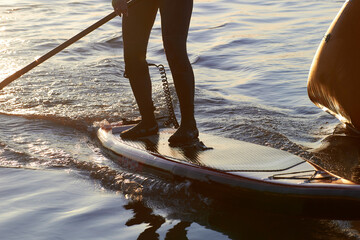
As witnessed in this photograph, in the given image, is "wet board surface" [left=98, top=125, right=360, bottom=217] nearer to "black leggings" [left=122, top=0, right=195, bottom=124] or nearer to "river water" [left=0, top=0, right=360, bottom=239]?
"river water" [left=0, top=0, right=360, bottom=239]

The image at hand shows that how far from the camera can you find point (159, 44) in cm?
1147

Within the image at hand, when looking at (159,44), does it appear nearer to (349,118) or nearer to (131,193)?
(349,118)

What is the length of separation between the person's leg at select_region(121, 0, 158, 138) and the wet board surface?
1.17ft

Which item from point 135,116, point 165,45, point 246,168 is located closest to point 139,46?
point 165,45

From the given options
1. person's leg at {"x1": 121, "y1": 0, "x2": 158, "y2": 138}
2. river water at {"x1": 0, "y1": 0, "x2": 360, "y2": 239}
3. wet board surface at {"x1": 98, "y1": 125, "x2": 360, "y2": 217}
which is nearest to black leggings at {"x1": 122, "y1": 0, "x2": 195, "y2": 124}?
person's leg at {"x1": 121, "y1": 0, "x2": 158, "y2": 138}

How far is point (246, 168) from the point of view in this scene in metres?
4.13

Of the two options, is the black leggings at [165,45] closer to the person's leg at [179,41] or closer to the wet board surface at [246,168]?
the person's leg at [179,41]

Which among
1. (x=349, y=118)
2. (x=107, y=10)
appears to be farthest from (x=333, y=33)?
(x=107, y=10)

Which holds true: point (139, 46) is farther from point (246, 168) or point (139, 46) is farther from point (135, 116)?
point (135, 116)

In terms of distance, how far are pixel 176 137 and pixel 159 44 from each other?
696 centimetres

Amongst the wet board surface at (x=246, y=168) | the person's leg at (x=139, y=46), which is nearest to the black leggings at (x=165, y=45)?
the person's leg at (x=139, y=46)

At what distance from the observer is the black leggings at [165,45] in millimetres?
4320

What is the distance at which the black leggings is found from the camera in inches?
170

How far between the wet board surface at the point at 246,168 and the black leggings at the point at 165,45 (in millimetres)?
299
